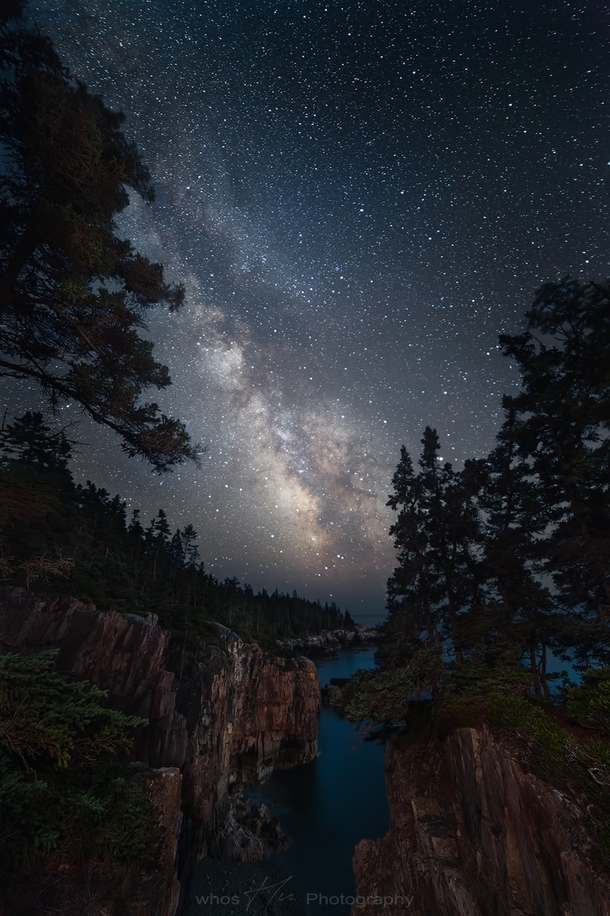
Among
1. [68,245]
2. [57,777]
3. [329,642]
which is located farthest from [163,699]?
[329,642]

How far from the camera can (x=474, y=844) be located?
9.27 metres

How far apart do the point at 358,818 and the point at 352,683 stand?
98.4 ft

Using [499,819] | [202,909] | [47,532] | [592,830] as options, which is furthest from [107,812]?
[47,532]

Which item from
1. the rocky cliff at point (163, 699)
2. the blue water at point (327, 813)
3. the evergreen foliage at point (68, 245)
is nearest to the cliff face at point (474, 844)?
the blue water at point (327, 813)

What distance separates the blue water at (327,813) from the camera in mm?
22781

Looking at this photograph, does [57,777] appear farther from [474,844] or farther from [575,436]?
[575,436]

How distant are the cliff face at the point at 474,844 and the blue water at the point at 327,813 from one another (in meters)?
5.06

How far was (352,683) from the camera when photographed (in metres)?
14.5

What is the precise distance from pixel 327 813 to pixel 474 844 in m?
32.0

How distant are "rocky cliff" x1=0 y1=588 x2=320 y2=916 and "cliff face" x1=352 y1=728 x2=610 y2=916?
25.3 ft

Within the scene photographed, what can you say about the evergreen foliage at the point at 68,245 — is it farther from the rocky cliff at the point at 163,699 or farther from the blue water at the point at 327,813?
the blue water at the point at 327,813

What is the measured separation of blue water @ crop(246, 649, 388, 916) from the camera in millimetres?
22781
